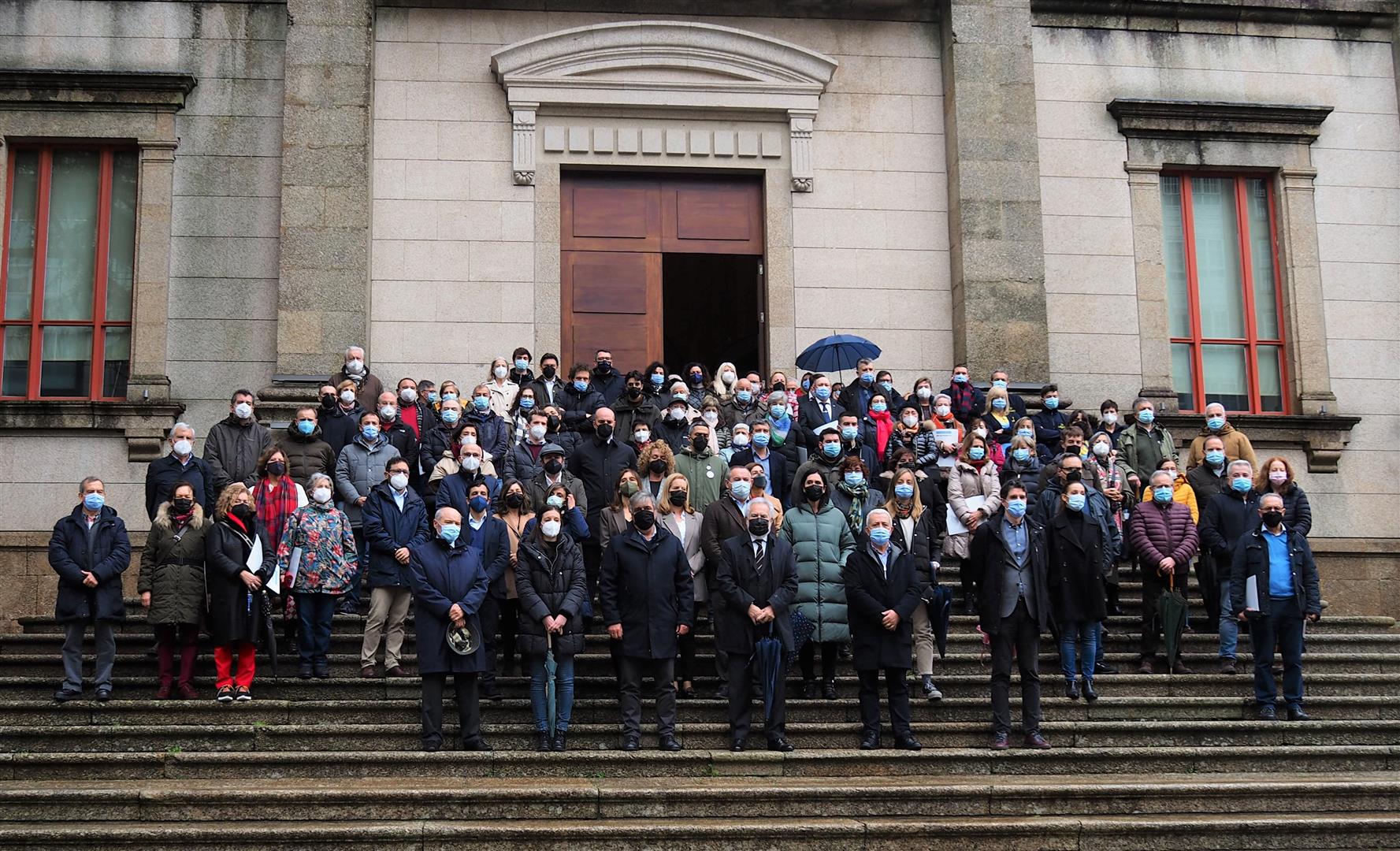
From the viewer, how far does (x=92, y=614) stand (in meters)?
12.7

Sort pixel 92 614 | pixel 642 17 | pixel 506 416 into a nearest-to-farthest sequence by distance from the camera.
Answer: pixel 92 614
pixel 506 416
pixel 642 17

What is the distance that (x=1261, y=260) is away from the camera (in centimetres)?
1977

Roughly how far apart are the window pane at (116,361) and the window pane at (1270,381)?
13330 millimetres

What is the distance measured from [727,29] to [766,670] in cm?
934

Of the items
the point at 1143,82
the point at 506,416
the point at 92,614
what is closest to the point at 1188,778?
the point at 506,416

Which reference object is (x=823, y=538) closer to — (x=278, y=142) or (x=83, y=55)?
(x=278, y=142)

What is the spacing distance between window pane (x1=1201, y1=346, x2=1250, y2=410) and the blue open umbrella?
4.86 meters

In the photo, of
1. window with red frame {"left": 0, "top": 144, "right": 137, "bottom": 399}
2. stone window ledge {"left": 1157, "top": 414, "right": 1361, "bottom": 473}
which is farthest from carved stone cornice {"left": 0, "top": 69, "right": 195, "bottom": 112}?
stone window ledge {"left": 1157, "top": 414, "right": 1361, "bottom": 473}

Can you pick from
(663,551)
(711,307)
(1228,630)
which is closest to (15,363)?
(711,307)

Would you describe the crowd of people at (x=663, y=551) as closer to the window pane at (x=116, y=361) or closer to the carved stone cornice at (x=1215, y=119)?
the window pane at (x=116, y=361)

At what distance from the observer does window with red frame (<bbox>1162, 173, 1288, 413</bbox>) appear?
19.4 m

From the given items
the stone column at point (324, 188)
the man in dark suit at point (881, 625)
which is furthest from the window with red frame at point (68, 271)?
the man in dark suit at point (881, 625)

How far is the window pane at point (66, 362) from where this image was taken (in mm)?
17797

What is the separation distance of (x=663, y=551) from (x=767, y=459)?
2.58 metres
